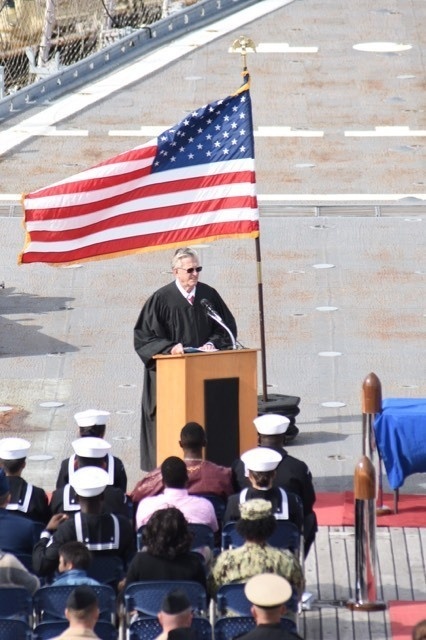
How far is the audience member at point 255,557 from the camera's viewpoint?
8508 millimetres

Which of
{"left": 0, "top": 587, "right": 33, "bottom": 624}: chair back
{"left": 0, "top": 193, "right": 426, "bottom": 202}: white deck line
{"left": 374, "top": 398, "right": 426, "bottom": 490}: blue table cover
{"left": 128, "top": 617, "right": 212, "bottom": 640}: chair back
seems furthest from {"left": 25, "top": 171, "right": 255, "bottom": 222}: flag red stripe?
{"left": 0, "top": 193, "right": 426, "bottom": 202}: white deck line

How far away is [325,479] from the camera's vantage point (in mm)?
12492

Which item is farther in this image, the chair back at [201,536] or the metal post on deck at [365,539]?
the metal post on deck at [365,539]

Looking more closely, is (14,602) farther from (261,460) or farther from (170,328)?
(170,328)

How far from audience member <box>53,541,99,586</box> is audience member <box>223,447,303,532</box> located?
1.20 m

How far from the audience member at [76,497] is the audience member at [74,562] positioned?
35.5 inches

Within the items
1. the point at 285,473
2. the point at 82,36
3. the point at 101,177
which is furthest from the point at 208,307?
the point at 82,36

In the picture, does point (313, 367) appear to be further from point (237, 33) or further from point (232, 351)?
point (237, 33)

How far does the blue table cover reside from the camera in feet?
37.7

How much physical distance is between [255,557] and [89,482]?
1.04 meters

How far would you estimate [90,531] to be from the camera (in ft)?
29.0

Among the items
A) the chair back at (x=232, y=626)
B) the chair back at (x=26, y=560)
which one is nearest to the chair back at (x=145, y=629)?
the chair back at (x=232, y=626)

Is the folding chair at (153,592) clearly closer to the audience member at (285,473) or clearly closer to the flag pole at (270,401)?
the audience member at (285,473)

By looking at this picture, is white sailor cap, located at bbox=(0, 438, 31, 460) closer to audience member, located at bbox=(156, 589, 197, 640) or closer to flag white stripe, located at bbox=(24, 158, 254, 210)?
audience member, located at bbox=(156, 589, 197, 640)
